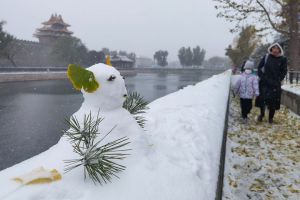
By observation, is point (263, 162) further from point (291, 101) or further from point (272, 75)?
point (291, 101)

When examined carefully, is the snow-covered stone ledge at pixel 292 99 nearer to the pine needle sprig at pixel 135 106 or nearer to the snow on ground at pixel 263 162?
the snow on ground at pixel 263 162

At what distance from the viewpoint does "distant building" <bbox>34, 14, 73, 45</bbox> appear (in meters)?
64.8

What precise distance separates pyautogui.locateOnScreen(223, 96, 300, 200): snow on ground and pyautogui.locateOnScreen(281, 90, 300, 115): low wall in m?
1.15

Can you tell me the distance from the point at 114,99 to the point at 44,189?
40.0 inches

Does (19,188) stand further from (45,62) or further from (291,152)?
(45,62)

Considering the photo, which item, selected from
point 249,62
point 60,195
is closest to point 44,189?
point 60,195

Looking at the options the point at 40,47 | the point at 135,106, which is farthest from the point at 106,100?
the point at 40,47

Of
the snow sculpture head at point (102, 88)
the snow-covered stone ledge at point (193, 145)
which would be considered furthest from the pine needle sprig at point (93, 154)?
the snow-covered stone ledge at point (193, 145)

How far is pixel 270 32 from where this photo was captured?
15742 mm

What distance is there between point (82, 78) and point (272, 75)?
4902 mm

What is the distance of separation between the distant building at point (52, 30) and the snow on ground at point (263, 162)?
6556cm

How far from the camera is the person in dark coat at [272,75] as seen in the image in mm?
5789

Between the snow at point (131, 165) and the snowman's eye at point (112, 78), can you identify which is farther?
the snowman's eye at point (112, 78)

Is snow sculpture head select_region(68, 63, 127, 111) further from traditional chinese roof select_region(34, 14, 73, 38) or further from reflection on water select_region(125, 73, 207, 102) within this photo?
traditional chinese roof select_region(34, 14, 73, 38)
